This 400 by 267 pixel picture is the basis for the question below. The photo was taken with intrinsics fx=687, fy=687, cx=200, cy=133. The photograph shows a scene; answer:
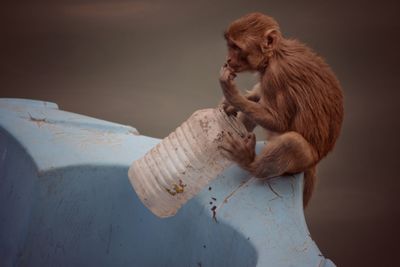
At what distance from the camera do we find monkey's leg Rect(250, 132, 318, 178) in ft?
5.90

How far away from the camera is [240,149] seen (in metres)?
1.80

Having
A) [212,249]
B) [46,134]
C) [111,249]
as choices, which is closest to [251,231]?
[212,249]

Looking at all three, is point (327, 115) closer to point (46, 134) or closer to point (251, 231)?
point (251, 231)

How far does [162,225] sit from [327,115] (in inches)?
21.5

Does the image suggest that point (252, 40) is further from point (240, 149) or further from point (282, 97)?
point (240, 149)

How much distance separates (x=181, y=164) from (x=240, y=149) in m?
0.16

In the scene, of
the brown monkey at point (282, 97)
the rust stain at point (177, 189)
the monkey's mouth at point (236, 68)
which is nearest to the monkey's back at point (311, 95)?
the brown monkey at point (282, 97)

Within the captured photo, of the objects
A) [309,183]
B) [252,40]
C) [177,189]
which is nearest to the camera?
[177,189]

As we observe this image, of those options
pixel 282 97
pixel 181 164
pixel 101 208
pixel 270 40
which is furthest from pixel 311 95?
pixel 101 208

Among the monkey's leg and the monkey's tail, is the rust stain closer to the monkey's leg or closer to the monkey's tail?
the monkey's leg

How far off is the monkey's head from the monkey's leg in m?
0.23

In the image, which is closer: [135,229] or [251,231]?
[251,231]

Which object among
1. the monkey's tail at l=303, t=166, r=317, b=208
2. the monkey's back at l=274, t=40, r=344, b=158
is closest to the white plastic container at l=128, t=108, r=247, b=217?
the monkey's back at l=274, t=40, r=344, b=158

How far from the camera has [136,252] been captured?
192cm
